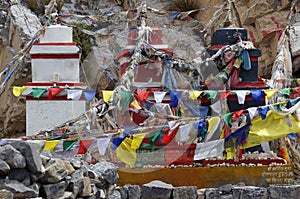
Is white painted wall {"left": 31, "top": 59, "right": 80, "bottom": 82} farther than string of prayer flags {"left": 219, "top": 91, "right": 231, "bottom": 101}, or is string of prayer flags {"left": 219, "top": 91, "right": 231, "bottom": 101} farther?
white painted wall {"left": 31, "top": 59, "right": 80, "bottom": 82}

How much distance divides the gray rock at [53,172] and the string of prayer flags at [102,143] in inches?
167

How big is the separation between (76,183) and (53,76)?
8094mm

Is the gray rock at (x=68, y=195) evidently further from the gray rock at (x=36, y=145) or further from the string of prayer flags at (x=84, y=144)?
the string of prayer flags at (x=84, y=144)

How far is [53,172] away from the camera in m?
4.23

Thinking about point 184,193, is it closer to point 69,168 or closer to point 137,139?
point 137,139

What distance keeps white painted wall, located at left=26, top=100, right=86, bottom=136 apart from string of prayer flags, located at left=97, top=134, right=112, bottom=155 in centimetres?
337

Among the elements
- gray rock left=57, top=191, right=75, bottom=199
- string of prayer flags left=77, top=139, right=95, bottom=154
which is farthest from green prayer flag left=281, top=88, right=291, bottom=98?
gray rock left=57, top=191, right=75, bottom=199

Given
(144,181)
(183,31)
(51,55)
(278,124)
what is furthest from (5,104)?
(278,124)

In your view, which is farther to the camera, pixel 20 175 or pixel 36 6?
pixel 36 6

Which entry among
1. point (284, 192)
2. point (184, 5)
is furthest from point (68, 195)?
point (184, 5)

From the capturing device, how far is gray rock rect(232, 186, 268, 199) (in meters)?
7.20

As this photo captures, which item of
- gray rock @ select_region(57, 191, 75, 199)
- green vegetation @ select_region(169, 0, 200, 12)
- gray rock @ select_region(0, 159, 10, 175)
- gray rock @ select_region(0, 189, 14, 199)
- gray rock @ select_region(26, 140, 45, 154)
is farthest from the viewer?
green vegetation @ select_region(169, 0, 200, 12)

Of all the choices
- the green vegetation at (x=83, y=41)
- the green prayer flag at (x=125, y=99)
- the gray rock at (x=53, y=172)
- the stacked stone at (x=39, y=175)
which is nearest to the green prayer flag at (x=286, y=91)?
the green prayer flag at (x=125, y=99)

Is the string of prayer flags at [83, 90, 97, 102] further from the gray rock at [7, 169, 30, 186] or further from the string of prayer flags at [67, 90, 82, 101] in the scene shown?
the gray rock at [7, 169, 30, 186]
